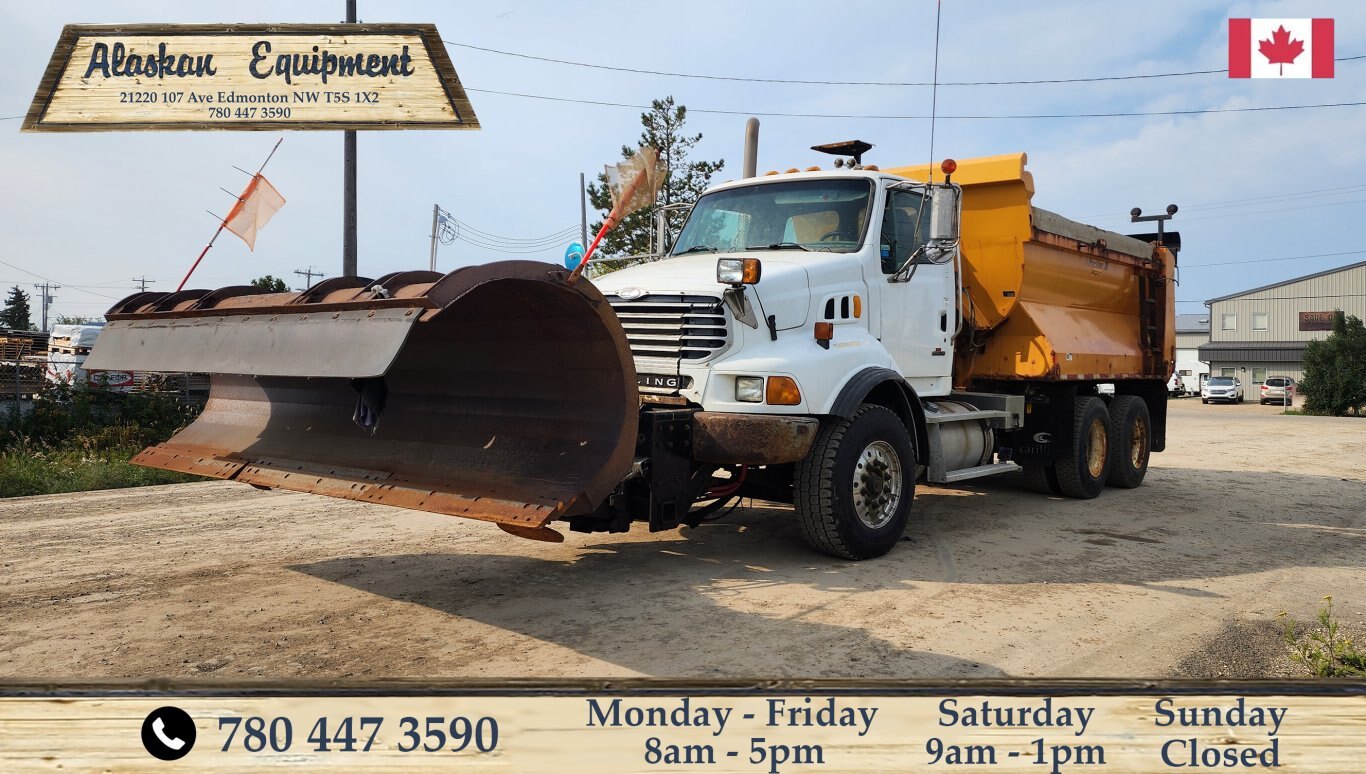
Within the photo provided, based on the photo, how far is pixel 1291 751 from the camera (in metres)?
2.11

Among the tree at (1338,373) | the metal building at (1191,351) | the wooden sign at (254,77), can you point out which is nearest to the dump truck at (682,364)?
the wooden sign at (254,77)

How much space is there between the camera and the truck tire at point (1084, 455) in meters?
9.66

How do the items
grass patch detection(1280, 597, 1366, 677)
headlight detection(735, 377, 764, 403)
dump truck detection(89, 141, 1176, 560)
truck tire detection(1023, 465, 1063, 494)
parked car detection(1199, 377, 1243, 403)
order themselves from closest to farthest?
grass patch detection(1280, 597, 1366, 677) → dump truck detection(89, 141, 1176, 560) → headlight detection(735, 377, 764, 403) → truck tire detection(1023, 465, 1063, 494) → parked car detection(1199, 377, 1243, 403)

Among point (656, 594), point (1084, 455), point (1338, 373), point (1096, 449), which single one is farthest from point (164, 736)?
point (1338, 373)

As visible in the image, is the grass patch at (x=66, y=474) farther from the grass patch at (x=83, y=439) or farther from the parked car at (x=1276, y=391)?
the parked car at (x=1276, y=391)

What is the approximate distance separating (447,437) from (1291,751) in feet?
13.7

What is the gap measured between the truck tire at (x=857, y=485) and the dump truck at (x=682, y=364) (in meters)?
0.02

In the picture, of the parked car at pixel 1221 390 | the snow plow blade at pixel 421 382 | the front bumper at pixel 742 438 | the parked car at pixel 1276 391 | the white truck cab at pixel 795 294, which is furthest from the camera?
the parked car at pixel 1221 390

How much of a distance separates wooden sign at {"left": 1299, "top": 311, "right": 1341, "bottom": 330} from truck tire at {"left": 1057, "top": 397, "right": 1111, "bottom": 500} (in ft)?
199

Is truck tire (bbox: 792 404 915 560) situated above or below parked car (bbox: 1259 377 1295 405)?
below

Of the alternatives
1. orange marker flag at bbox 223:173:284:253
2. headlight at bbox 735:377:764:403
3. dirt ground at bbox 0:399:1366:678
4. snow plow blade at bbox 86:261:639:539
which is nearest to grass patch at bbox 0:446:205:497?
dirt ground at bbox 0:399:1366:678

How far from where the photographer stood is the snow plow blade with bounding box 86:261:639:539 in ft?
13.8

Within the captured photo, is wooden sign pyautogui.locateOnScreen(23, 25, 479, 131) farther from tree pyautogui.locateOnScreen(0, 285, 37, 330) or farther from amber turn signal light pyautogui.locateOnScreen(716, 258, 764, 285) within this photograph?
tree pyautogui.locateOnScreen(0, 285, 37, 330)

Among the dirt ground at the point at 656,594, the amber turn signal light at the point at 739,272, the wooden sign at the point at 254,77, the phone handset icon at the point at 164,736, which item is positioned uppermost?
the wooden sign at the point at 254,77
